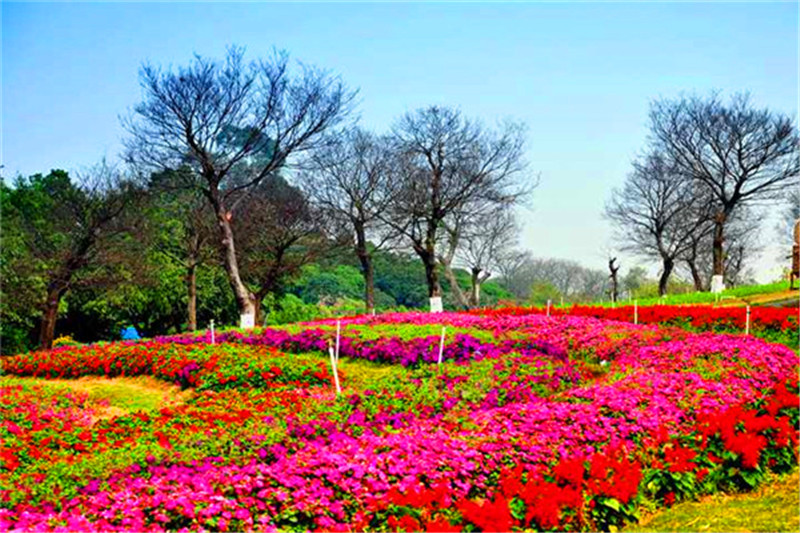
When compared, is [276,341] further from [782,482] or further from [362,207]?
[362,207]

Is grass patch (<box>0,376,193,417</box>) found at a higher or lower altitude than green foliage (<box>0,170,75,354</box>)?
lower

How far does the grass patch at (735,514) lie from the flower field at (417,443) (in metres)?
0.20

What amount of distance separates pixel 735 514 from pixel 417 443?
10.1 ft

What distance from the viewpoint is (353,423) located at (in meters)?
11.2

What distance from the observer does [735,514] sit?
26.7 ft

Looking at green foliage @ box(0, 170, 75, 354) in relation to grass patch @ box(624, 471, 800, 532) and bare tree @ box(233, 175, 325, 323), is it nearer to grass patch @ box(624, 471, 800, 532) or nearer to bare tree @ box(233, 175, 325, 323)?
bare tree @ box(233, 175, 325, 323)

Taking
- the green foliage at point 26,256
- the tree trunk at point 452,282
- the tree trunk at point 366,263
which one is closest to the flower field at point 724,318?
the tree trunk at point 366,263

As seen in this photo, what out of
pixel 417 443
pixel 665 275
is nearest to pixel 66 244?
pixel 417 443

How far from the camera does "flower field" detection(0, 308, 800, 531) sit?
23.5 feet

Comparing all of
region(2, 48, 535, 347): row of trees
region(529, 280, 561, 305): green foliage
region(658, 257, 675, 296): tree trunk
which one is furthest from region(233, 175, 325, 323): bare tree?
region(529, 280, 561, 305): green foliage

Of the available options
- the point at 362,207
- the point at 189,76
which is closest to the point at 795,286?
the point at 362,207

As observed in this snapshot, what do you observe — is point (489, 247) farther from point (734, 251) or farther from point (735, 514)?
point (735, 514)

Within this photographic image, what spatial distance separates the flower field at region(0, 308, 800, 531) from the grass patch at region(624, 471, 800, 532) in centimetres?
20

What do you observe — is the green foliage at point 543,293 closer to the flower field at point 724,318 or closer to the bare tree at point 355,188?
the bare tree at point 355,188
